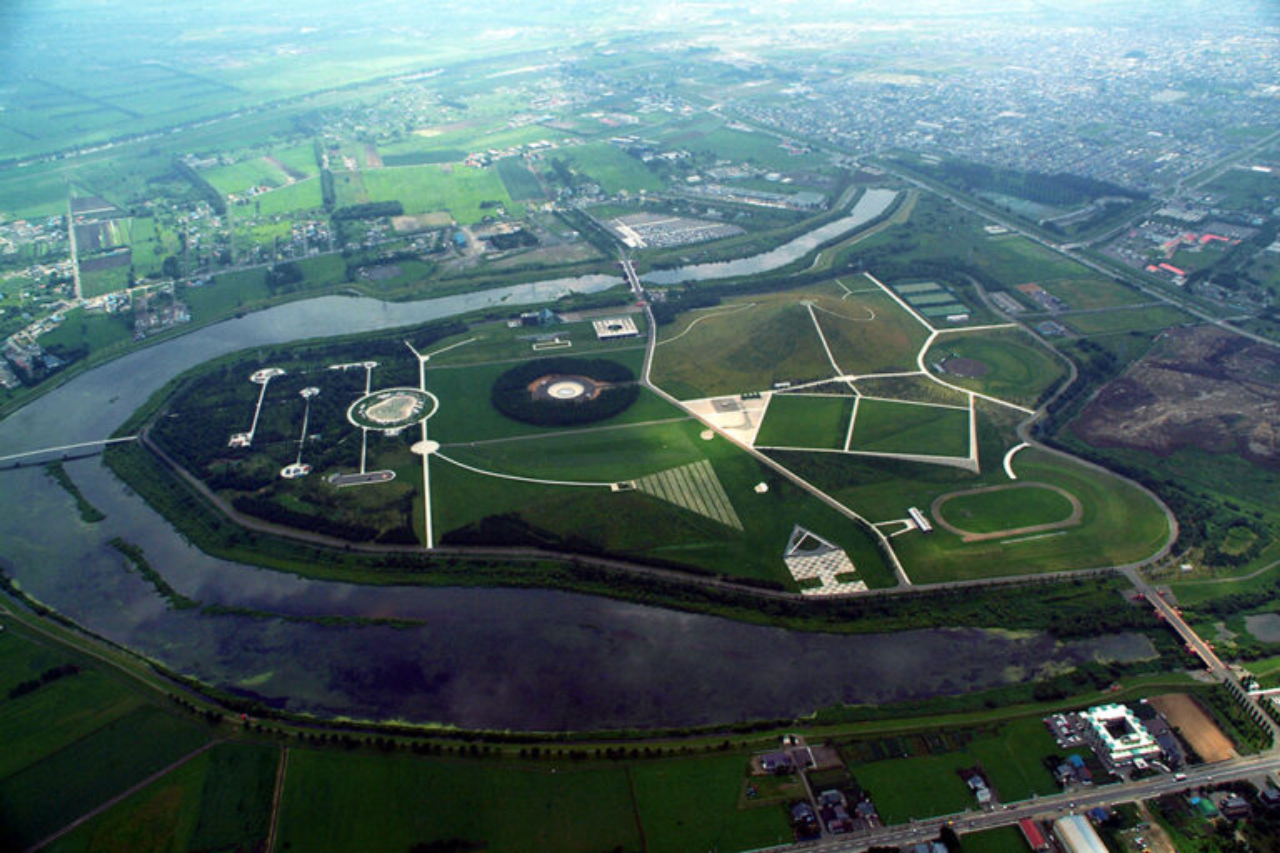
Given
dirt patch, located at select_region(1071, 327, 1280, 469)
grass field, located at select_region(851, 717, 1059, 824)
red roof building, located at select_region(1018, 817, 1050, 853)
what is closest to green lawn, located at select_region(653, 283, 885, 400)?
dirt patch, located at select_region(1071, 327, 1280, 469)

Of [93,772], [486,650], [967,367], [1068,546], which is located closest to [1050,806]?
[1068,546]

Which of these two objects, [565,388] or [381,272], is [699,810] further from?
[381,272]

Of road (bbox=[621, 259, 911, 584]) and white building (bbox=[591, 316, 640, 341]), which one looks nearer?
road (bbox=[621, 259, 911, 584])

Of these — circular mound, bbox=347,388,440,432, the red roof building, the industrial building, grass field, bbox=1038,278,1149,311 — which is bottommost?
circular mound, bbox=347,388,440,432

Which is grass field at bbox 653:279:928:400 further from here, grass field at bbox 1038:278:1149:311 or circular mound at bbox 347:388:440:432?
circular mound at bbox 347:388:440:432

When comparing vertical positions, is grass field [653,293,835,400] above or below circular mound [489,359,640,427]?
above

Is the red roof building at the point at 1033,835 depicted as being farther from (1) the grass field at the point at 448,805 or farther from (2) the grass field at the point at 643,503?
(1) the grass field at the point at 448,805

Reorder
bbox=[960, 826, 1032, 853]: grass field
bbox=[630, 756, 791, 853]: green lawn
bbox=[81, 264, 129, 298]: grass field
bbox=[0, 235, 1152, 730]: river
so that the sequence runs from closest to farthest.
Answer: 1. bbox=[960, 826, 1032, 853]: grass field
2. bbox=[630, 756, 791, 853]: green lawn
3. bbox=[0, 235, 1152, 730]: river
4. bbox=[81, 264, 129, 298]: grass field
